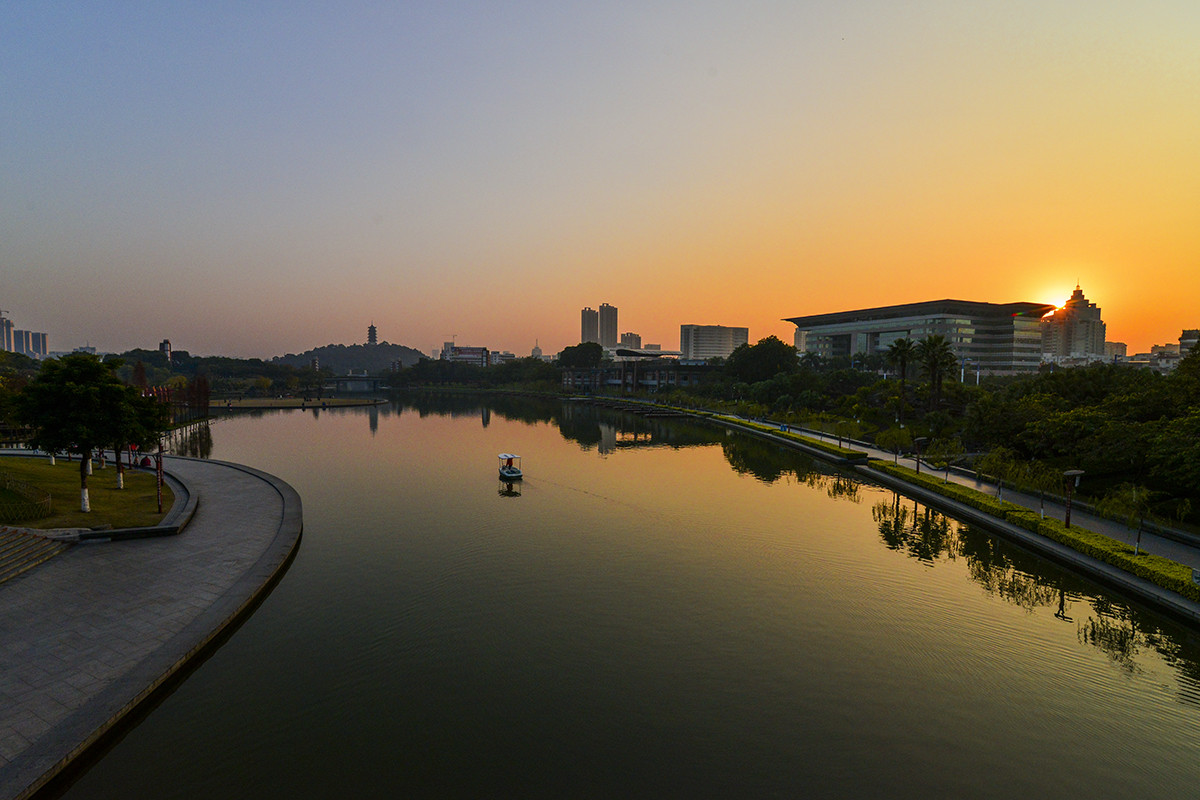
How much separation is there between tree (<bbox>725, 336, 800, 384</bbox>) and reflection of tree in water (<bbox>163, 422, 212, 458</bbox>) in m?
110

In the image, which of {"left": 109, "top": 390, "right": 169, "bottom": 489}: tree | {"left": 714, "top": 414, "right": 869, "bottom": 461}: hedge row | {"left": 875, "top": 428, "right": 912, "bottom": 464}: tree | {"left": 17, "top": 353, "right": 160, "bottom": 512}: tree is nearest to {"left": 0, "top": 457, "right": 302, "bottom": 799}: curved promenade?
{"left": 109, "top": 390, "right": 169, "bottom": 489}: tree

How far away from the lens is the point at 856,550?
30.7 meters

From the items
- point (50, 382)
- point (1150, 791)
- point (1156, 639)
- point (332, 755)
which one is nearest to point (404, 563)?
point (332, 755)

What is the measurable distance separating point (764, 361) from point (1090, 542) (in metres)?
113

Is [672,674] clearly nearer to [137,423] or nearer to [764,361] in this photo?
[137,423]

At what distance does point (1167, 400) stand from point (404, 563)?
167 feet

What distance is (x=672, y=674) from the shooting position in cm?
1773

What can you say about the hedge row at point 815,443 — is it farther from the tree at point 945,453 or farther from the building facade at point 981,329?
the building facade at point 981,329

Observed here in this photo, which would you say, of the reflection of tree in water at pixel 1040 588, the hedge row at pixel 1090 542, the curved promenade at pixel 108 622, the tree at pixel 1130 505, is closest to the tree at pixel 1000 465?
the hedge row at pixel 1090 542

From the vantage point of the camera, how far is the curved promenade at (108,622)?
523 inches

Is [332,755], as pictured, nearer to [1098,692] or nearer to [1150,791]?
[1150,791]

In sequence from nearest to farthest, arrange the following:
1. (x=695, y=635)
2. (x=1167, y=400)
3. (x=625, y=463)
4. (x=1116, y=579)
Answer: (x=695, y=635) < (x=1116, y=579) < (x=1167, y=400) < (x=625, y=463)

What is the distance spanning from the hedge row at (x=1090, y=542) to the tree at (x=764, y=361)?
97259mm

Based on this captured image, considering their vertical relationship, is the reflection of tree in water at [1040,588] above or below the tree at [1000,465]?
below
